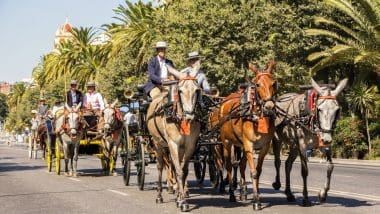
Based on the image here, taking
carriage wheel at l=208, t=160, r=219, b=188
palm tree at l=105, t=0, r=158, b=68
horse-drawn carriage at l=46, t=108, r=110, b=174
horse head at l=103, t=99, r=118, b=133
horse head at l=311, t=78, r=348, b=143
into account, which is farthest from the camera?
palm tree at l=105, t=0, r=158, b=68

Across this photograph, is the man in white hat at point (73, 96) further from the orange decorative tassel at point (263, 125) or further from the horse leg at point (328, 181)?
the horse leg at point (328, 181)

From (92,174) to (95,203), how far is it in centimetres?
824

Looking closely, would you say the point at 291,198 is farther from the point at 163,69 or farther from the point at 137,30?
the point at 137,30

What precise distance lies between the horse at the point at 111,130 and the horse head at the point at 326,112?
29.2 ft

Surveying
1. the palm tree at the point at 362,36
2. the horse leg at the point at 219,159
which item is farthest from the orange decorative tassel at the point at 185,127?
the palm tree at the point at 362,36

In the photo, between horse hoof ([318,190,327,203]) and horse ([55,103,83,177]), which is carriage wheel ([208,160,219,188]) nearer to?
horse hoof ([318,190,327,203])

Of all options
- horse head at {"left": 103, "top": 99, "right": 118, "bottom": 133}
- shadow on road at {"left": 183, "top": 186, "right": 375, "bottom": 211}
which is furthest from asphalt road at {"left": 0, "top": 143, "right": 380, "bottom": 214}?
horse head at {"left": 103, "top": 99, "right": 118, "bottom": 133}

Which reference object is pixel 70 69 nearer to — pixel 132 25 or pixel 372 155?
pixel 132 25

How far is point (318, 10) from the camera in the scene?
118ft

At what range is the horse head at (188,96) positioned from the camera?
11531 millimetres

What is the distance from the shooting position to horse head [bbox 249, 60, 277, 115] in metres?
11.5

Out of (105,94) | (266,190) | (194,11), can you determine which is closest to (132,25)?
(105,94)

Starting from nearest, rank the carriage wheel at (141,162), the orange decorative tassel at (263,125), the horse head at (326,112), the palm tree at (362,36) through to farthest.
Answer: the horse head at (326,112) < the orange decorative tassel at (263,125) < the carriage wheel at (141,162) < the palm tree at (362,36)

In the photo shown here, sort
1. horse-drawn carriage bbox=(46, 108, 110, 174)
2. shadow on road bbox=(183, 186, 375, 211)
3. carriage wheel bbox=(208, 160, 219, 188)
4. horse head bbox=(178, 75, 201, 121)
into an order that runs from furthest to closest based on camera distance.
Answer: horse-drawn carriage bbox=(46, 108, 110, 174)
carriage wheel bbox=(208, 160, 219, 188)
shadow on road bbox=(183, 186, 375, 211)
horse head bbox=(178, 75, 201, 121)
